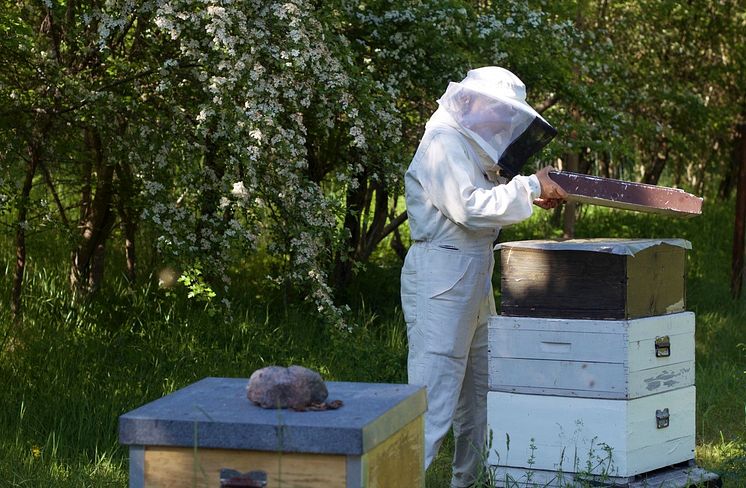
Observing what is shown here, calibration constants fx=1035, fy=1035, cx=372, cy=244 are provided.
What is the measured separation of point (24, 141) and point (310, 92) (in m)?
1.80

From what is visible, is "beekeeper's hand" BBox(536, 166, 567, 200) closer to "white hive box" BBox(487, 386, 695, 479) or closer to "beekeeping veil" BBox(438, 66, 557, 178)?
"beekeeping veil" BBox(438, 66, 557, 178)

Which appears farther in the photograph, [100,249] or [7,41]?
[100,249]

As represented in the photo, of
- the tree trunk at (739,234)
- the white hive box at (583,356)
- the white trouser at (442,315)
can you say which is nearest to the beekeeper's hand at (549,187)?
the white trouser at (442,315)

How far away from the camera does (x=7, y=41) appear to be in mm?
4711

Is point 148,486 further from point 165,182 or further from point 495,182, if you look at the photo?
point 165,182

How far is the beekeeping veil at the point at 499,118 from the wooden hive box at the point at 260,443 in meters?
1.57

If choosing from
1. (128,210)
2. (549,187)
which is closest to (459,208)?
(549,187)

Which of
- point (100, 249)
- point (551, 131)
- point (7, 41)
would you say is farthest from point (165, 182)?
point (551, 131)

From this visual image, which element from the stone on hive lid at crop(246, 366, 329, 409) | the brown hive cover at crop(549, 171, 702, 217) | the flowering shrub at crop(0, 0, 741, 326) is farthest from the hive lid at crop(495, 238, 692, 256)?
the stone on hive lid at crop(246, 366, 329, 409)

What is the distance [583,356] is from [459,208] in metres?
0.68

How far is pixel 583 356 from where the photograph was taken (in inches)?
144

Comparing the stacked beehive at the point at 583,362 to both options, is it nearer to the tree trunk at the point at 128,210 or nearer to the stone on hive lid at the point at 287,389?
the stone on hive lid at the point at 287,389

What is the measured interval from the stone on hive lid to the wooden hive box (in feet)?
0.08

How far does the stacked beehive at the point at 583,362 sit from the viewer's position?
11.9 ft
